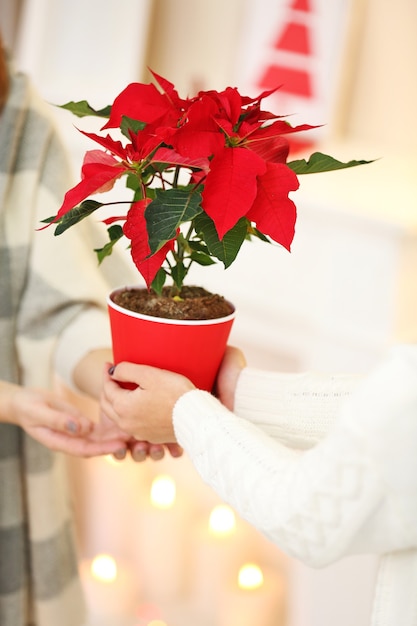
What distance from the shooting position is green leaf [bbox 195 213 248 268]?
0.68m

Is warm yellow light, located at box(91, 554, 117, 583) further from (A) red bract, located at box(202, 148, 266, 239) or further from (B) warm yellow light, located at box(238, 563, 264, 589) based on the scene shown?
(A) red bract, located at box(202, 148, 266, 239)

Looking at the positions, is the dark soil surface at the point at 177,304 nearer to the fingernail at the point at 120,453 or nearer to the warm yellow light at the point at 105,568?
the fingernail at the point at 120,453

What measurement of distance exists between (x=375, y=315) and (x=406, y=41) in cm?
68

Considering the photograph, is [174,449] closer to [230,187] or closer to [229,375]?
[229,375]

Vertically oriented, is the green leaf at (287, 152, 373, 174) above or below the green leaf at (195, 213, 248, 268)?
above

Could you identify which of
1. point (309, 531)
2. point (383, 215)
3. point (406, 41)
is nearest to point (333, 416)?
point (309, 531)

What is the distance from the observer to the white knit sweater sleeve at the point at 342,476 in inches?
23.2

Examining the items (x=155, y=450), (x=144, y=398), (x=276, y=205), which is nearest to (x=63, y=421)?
(x=155, y=450)

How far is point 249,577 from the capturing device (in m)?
1.76

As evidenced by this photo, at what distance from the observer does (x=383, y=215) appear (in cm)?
151

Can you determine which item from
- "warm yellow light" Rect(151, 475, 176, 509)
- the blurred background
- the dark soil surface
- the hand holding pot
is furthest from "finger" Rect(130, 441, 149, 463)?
"warm yellow light" Rect(151, 475, 176, 509)

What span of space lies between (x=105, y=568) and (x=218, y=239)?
4.40 feet

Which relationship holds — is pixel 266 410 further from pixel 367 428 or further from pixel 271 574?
pixel 271 574

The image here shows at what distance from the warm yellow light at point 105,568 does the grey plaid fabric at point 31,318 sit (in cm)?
57
